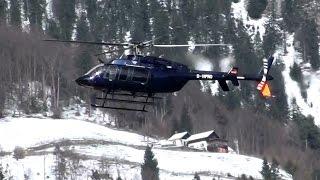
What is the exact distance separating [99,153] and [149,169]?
9366 mm

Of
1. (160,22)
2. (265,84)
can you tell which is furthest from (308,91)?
(265,84)

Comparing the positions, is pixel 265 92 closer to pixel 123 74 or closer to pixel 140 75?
pixel 140 75

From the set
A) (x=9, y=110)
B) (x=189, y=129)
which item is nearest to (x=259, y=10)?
(x=189, y=129)

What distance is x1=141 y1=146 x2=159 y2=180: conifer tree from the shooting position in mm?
74438

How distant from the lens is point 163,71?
116 feet

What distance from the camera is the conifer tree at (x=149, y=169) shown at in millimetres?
74438

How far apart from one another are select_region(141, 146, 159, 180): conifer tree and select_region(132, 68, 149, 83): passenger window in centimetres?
4024

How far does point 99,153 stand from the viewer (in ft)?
271

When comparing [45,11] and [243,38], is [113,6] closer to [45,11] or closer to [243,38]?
[45,11]

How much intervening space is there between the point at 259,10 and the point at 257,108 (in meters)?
37.4

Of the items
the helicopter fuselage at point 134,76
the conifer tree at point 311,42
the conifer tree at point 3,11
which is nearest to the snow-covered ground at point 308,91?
the conifer tree at point 311,42

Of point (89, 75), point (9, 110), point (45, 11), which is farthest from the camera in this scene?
point (45, 11)

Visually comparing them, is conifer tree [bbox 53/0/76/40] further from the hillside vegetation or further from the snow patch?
the snow patch

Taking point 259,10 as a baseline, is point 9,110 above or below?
below
